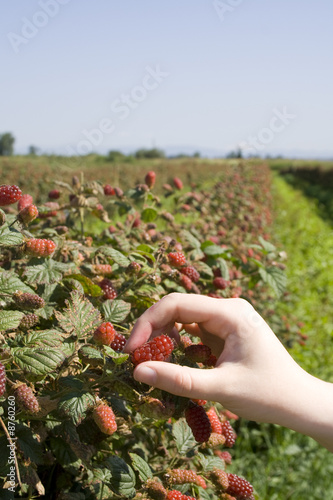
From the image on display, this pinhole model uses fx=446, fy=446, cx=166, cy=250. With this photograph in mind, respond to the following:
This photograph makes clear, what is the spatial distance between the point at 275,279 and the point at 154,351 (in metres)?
1.45

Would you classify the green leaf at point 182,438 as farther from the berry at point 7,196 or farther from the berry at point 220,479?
the berry at point 7,196

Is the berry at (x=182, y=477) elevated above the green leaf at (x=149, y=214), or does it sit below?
below

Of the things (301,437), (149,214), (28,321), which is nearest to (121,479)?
(28,321)

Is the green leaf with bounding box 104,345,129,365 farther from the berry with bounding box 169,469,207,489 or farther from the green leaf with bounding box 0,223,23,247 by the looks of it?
the berry with bounding box 169,469,207,489

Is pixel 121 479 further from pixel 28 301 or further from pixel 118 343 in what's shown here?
pixel 28 301

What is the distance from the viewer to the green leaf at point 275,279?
232 cm

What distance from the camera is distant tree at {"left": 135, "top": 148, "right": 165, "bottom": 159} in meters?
34.3

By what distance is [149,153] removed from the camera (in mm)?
35000

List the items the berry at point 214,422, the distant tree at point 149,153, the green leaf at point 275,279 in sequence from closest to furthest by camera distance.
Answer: the berry at point 214,422, the green leaf at point 275,279, the distant tree at point 149,153

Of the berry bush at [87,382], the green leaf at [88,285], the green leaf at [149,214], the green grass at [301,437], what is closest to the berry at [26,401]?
the berry bush at [87,382]

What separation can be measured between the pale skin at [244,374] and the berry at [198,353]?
3 centimetres

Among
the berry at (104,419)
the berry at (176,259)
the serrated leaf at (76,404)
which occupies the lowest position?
the berry at (104,419)

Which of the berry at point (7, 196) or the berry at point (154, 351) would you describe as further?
the berry at point (7, 196)

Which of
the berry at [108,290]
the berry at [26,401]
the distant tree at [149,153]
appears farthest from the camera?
the distant tree at [149,153]
